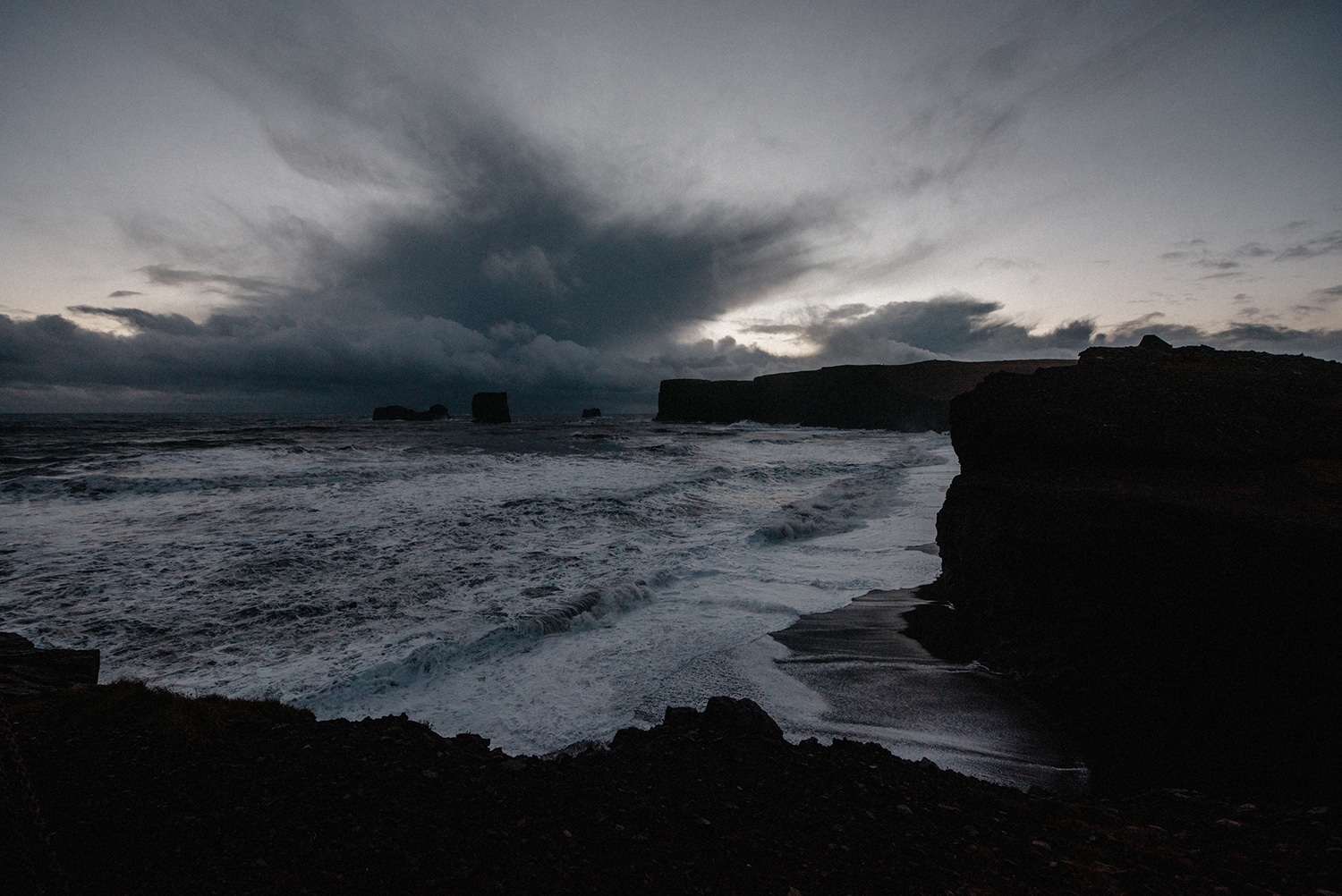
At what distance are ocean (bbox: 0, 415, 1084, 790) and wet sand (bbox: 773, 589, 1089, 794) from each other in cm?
3

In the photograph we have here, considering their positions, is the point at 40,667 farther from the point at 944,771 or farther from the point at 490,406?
the point at 490,406

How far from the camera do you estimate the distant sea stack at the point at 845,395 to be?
273 feet

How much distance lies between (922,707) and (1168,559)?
2.88m

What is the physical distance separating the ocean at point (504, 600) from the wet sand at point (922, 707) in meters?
0.03

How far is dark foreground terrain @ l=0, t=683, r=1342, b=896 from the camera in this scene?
2885 mm

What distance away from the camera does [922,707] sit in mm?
6066

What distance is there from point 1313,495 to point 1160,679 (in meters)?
2.58

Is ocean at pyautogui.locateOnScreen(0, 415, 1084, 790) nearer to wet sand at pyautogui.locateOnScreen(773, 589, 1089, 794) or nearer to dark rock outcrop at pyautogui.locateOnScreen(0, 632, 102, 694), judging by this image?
wet sand at pyautogui.locateOnScreen(773, 589, 1089, 794)

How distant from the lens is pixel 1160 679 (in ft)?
17.2

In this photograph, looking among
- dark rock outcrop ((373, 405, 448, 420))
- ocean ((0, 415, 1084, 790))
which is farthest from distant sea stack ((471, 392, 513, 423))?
ocean ((0, 415, 1084, 790))

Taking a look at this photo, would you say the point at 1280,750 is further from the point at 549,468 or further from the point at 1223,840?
the point at 549,468

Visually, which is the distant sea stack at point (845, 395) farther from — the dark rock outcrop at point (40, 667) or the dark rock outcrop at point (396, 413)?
the dark rock outcrop at point (40, 667)

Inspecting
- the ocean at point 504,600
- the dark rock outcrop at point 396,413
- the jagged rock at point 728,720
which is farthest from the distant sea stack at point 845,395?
the jagged rock at point 728,720

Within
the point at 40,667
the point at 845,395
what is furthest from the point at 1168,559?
the point at 845,395
